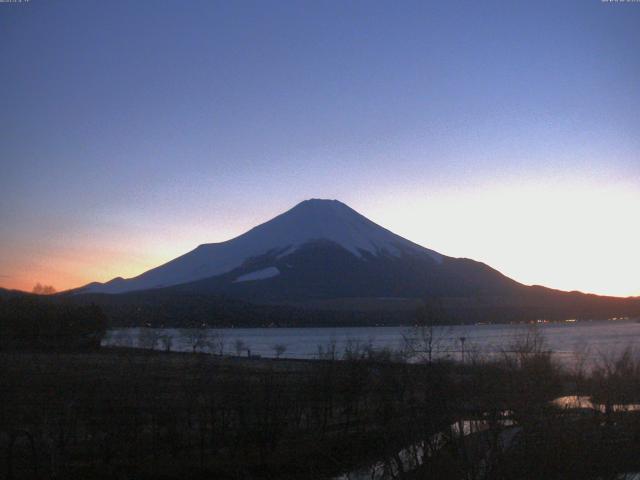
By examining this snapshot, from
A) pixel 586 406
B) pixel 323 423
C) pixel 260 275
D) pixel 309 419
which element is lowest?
pixel 323 423

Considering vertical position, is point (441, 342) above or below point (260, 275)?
below

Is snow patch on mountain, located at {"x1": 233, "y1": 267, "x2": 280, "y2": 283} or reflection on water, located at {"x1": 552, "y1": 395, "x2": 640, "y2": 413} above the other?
snow patch on mountain, located at {"x1": 233, "y1": 267, "x2": 280, "y2": 283}

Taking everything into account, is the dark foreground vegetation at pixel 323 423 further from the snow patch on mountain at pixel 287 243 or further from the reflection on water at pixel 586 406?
the snow patch on mountain at pixel 287 243

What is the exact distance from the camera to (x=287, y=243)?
536ft

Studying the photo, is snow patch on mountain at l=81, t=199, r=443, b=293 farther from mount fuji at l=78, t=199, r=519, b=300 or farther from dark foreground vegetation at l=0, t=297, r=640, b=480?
dark foreground vegetation at l=0, t=297, r=640, b=480

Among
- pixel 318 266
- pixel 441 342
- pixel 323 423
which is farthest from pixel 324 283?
pixel 323 423

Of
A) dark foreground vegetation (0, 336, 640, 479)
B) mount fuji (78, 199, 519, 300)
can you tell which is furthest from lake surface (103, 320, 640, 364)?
mount fuji (78, 199, 519, 300)

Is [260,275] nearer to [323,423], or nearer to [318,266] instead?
[318,266]

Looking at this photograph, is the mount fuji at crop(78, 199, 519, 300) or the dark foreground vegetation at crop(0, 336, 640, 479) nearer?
the dark foreground vegetation at crop(0, 336, 640, 479)

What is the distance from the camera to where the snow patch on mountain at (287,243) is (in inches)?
6058

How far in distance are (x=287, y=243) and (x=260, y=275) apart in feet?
79.9

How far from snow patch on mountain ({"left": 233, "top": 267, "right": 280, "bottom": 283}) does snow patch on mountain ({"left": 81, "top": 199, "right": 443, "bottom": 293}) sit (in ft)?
23.4

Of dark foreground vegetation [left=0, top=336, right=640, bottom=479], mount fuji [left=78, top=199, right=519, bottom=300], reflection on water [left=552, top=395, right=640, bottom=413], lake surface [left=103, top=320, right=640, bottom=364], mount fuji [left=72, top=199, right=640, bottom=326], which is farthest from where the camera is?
mount fuji [left=78, top=199, right=519, bottom=300]

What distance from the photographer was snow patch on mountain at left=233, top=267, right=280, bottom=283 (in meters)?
136
